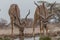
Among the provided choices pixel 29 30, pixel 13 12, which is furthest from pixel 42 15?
pixel 13 12

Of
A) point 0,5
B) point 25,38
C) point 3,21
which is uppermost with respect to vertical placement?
point 0,5

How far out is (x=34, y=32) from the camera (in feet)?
10.1

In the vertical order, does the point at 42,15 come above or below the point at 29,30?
above

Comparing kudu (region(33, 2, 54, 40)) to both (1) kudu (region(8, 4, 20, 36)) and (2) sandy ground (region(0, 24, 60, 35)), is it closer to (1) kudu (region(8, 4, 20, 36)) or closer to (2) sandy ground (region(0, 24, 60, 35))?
(2) sandy ground (region(0, 24, 60, 35))

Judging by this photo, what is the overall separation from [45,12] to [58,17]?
208mm

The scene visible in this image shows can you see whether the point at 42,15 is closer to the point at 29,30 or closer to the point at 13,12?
the point at 29,30

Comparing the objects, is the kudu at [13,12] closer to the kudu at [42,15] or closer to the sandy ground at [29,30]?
the sandy ground at [29,30]

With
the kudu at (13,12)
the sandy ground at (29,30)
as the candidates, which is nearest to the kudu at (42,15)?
the sandy ground at (29,30)

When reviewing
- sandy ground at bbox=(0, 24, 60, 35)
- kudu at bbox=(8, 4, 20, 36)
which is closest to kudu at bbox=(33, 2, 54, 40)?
sandy ground at bbox=(0, 24, 60, 35)

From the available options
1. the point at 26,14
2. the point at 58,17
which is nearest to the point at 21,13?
the point at 26,14

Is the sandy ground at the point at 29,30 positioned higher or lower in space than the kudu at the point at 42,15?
lower

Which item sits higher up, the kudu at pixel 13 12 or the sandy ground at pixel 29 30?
the kudu at pixel 13 12

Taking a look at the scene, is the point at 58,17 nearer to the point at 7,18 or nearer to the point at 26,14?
the point at 26,14

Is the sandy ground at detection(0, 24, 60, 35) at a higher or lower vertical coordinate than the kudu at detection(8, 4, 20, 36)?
lower
